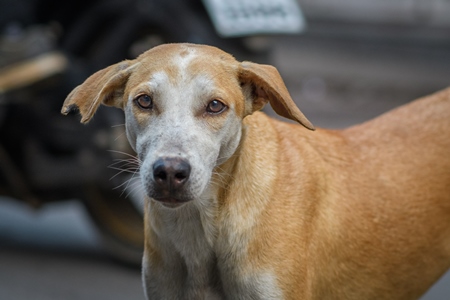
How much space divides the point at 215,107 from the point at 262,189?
44cm

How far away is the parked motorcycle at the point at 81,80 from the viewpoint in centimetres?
692

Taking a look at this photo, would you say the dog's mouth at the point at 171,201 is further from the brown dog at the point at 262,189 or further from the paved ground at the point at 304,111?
the paved ground at the point at 304,111

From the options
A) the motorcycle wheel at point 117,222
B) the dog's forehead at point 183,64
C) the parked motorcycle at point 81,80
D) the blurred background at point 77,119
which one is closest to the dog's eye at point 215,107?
the dog's forehead at point 183,64

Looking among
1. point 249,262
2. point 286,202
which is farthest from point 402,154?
point 249,262

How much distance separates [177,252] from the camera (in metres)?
4.43

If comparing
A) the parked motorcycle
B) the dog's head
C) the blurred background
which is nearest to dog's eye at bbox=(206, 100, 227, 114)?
the dog's head

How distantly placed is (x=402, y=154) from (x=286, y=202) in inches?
31.1

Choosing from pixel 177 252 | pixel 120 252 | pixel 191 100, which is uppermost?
pixel 191 100

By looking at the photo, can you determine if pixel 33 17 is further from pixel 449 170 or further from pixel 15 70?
pixel 449 170

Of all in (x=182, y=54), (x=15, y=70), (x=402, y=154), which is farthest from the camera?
(x=15, y=70)

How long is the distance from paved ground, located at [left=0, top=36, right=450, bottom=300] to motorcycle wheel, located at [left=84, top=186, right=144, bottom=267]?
145mm

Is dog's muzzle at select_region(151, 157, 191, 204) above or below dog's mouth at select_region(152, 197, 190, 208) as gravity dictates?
above

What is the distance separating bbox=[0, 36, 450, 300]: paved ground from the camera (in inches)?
276

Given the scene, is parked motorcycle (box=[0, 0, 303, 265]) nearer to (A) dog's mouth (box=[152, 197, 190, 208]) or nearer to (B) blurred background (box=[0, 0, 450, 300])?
(B) blurred background (box=[0, 0, 450, 300])
